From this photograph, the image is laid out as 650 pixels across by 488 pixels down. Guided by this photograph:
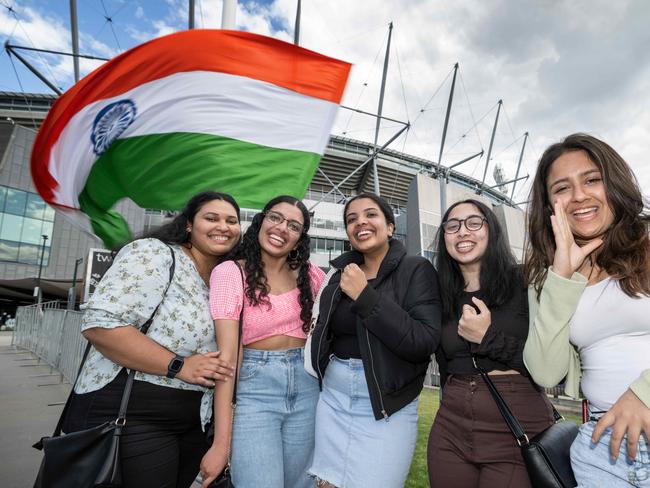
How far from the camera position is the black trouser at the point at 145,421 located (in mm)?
1849

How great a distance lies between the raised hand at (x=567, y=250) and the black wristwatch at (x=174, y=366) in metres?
1.83

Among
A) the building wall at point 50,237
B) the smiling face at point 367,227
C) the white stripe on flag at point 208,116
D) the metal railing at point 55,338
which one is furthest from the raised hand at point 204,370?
the building wall at point 50,237

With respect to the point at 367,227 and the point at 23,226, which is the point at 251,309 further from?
the point at 23,226

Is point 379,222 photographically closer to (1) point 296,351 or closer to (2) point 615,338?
(1) point 296,351

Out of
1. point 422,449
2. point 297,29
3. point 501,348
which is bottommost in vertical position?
point 422,449

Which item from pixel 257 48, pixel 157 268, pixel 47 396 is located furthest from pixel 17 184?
pixel 157 268

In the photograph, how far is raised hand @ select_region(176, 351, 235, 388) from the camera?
6.30ft

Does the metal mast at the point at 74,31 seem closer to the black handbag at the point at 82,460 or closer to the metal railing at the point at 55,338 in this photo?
the metal railing at the point at 55,338

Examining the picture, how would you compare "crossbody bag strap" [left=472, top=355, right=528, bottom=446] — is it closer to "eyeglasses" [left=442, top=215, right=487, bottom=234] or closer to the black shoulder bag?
"eyeglasses" [left=442, top=215, right=487, bottom=234]

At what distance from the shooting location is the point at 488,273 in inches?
87.8

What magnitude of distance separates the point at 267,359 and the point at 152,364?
0.62 metres

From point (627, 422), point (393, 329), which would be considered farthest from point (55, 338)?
point (627, 422)

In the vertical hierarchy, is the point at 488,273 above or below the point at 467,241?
below

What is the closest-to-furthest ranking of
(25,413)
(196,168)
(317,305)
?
1. (317,305)
2. (196,168)
3. (25,413)
